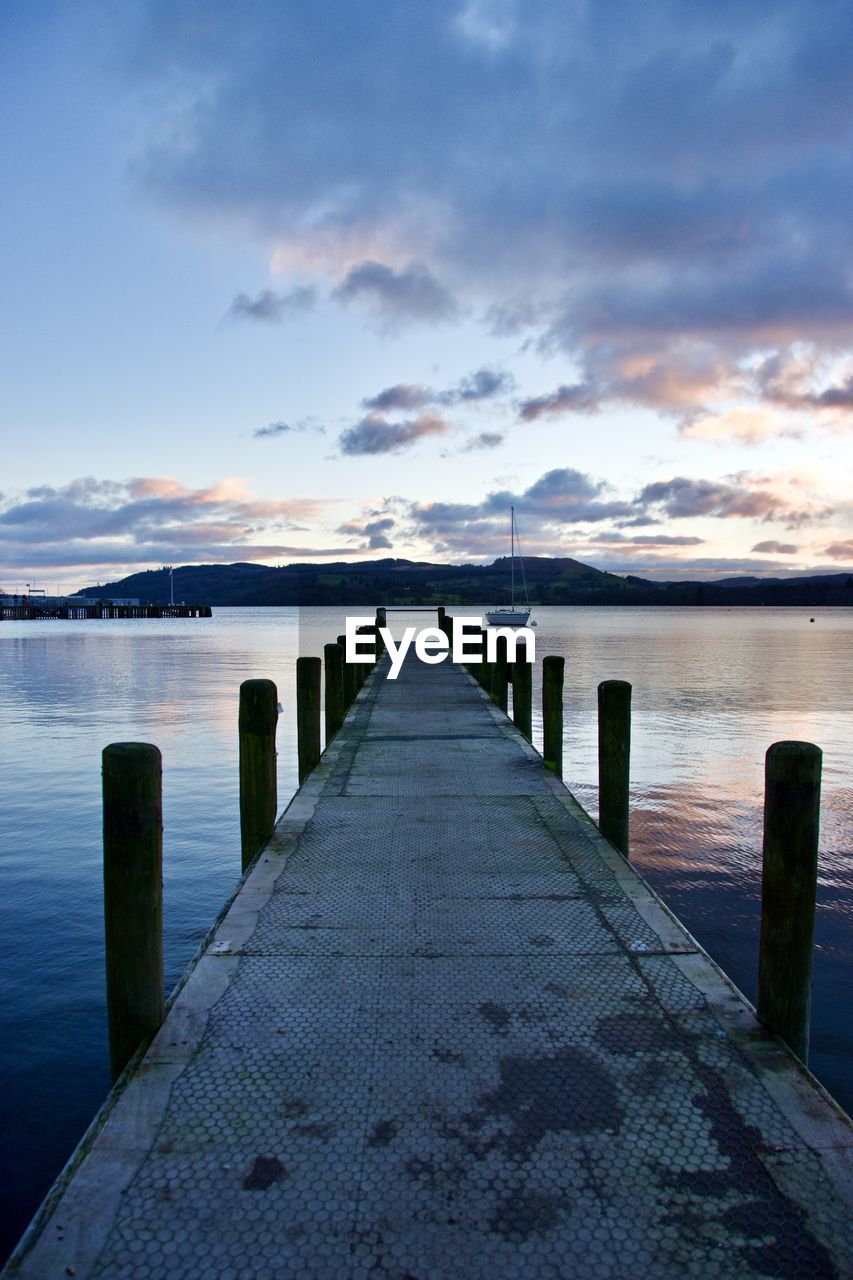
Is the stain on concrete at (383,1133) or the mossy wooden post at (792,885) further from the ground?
the mossy wooden post at (792,885)

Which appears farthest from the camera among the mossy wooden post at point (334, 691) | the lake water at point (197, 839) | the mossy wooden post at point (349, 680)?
the mossy wooden post at point (349, 680)

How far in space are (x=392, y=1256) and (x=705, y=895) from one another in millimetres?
6871

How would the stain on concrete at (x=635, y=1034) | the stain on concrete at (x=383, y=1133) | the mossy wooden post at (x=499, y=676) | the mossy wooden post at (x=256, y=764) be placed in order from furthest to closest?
the mossy wooden post at (x=499, y=676), the mossy wooden post at (x=256, y=764), the stain on concrete at (x=635, y=1034), the stain on concrete at (x=383, y=1133)

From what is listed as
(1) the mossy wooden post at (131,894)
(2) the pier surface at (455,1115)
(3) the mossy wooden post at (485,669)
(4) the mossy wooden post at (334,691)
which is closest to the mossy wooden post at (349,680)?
(4) the mossy wooden post at (334,691)

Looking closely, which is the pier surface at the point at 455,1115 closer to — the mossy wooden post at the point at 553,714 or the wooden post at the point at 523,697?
the mossy wooden post at the point at 553,714

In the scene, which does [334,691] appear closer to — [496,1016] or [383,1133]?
[496,1016]

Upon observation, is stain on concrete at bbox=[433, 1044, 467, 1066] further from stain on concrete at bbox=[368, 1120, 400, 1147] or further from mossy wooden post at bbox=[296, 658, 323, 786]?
mossy wooden post at bbox=[296, 658, 323, 786]

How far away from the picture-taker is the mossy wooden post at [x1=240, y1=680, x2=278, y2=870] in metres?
6.34

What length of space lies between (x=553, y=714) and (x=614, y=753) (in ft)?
11.3

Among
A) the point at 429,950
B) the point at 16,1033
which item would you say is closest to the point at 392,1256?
the point at 429,950

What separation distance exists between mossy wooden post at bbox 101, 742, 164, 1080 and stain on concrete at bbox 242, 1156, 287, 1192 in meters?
1.09

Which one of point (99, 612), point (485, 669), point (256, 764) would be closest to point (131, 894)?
point (256, 764)

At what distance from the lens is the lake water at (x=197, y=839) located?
5.41 metres

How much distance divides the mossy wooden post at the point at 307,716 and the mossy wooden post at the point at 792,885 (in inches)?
240
